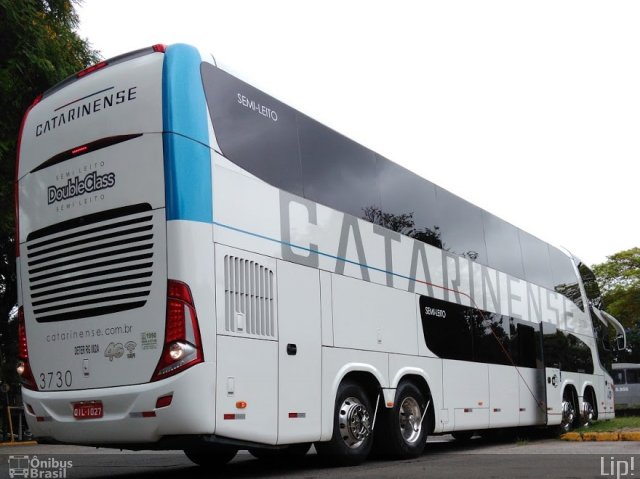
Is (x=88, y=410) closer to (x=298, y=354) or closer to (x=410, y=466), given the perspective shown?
(x=298, y=354)

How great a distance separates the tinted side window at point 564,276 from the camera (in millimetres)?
17469

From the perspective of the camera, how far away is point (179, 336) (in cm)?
736

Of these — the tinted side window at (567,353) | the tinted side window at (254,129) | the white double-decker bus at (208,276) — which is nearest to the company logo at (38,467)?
the white double-decker bus at (208,276)

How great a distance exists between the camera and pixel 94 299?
315 inches

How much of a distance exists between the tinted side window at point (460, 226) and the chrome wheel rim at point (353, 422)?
3.72m

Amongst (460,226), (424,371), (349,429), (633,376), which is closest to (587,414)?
(460,226)

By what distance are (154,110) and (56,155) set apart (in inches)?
59.3

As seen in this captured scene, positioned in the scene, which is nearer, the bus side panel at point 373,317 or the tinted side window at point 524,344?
the bus side panel at point 373,317

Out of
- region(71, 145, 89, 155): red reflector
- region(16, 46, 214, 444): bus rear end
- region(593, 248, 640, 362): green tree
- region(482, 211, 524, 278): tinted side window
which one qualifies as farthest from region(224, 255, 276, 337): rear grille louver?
region(593, 248, 640, 362): green tree

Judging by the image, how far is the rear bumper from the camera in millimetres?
7230

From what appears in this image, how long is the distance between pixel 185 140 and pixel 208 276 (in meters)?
1.33

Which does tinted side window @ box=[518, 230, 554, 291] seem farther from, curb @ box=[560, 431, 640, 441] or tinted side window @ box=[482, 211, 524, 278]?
curb @ box=[560, 431, 640, 441]

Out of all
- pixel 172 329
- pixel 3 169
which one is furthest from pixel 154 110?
pixel 3 169

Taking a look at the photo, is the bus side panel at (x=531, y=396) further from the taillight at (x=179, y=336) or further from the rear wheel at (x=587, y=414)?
the taillight at (x=179, y=336)
